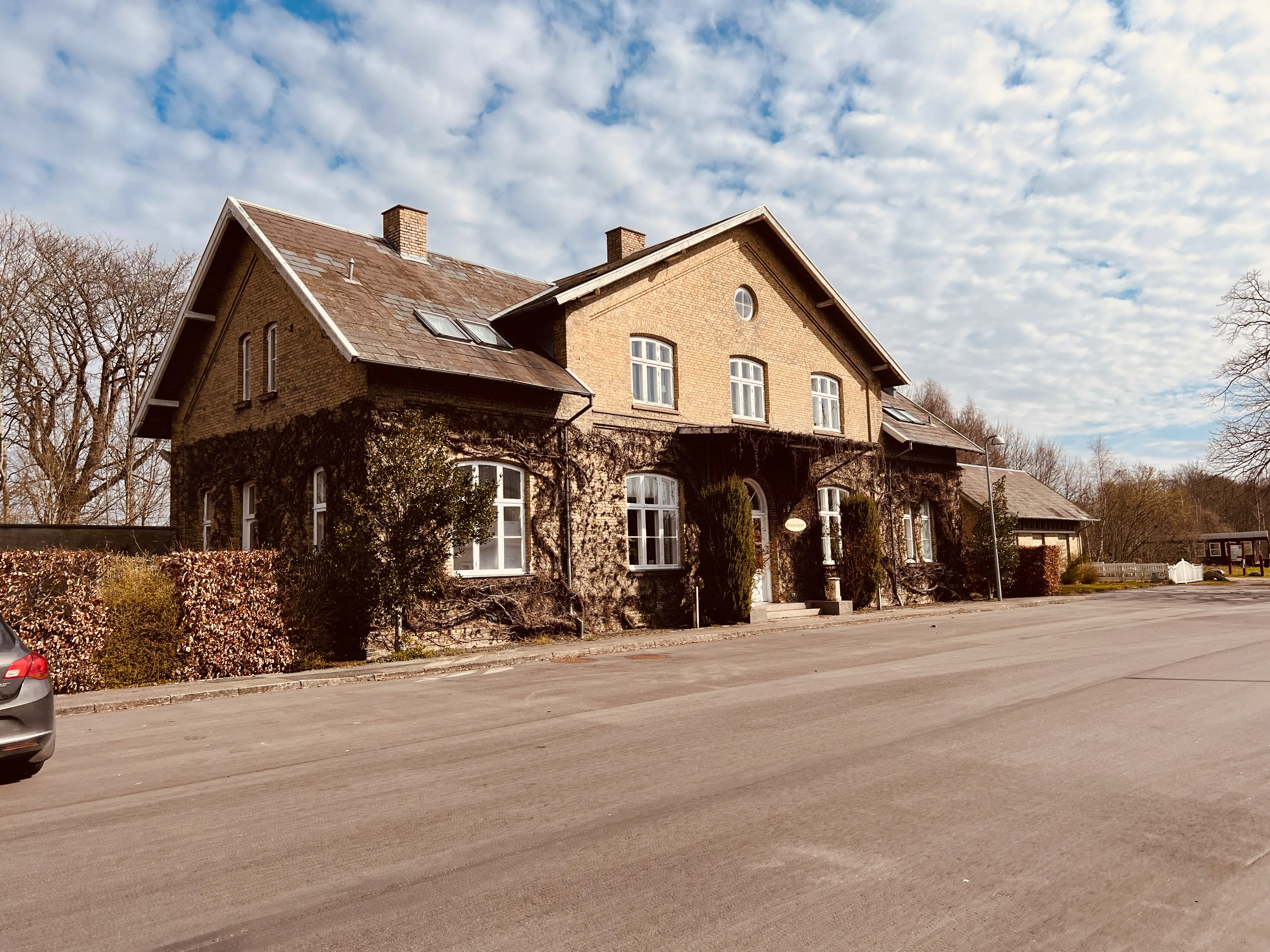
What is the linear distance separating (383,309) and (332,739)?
10.7 meters

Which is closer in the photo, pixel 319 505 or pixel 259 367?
pixel 319 505

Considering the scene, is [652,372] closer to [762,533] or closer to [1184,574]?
[762,533]

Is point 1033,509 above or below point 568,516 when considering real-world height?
above

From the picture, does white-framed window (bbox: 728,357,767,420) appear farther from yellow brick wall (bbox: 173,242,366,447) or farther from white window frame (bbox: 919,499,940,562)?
yellow brick wall (bbox: 173,242,366,447)

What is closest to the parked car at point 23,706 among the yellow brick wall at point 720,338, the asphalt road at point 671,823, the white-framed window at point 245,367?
the asphalt road at point 671,823

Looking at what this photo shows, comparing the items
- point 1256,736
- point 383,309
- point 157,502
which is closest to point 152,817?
point 1256,736

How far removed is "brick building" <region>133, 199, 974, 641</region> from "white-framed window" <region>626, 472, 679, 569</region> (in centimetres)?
4

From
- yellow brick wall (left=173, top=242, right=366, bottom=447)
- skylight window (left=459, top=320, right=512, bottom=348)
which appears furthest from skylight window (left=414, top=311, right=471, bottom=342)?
yellow brick wall (left=173, top=242, right=366, bottom=447)

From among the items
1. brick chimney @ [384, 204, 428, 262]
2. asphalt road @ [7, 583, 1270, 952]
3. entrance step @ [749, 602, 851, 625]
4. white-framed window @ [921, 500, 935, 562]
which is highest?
brick chimney @ [384, 204, 428, 262]

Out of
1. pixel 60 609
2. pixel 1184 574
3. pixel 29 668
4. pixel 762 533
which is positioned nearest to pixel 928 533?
pixel 762 533

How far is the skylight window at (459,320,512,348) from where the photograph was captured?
17875 millimetres

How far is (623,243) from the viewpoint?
A: 78.3 ft

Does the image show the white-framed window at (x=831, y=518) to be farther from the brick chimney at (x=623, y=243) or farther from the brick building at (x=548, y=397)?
the brick chimney at (x=623, y=243)

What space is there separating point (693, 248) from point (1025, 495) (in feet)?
90.9
